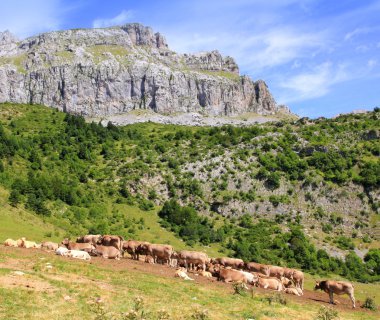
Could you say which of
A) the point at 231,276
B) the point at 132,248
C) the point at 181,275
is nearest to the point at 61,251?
the point at 132,248

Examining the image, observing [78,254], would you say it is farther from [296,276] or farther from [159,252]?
[296,276]

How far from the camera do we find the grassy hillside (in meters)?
67.8

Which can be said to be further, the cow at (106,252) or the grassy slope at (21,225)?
the grassy slope at (21,225)

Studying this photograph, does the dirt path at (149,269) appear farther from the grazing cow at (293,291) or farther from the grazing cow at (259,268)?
the grazing cow at (259,268)

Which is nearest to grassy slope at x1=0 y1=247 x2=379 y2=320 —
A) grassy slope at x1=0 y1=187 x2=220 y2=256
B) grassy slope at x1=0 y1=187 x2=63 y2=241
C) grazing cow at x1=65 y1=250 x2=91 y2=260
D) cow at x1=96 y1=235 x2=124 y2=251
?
grazing cow at x1=65 y1=250 x2=91 y2=260

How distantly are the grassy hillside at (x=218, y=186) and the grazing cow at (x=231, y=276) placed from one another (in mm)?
32332

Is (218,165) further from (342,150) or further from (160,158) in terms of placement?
(342,150)

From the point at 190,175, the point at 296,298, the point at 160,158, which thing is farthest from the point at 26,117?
the point at 296,298

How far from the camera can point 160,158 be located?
104188 mm

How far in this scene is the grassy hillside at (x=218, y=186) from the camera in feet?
222

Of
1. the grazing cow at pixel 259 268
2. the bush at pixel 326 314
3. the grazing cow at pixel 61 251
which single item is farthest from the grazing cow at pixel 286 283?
the grazing cow at pixel 61 251

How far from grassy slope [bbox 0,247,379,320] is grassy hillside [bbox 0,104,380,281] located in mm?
33023

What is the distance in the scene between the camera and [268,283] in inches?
1085

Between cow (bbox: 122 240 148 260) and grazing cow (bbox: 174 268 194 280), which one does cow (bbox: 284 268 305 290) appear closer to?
grazing cow (bbox: 174 268 194 280)
